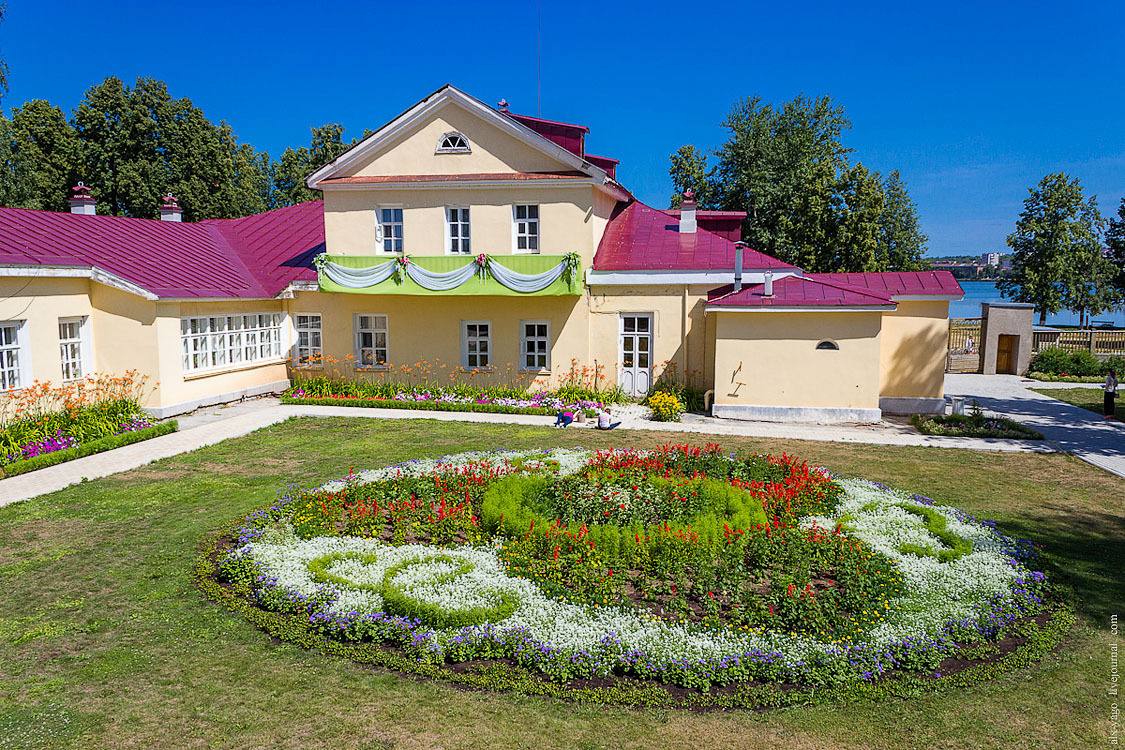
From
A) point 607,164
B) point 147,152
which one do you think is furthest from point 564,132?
point 147,152

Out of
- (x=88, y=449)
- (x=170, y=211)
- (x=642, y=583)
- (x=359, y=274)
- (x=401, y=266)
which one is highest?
(x=170, y=211)

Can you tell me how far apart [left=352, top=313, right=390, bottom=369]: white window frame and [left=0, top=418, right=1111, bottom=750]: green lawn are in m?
11.3

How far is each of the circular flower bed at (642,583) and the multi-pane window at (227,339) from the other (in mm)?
9213

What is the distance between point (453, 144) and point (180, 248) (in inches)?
331

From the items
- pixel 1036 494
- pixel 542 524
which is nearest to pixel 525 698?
pixel 542 524

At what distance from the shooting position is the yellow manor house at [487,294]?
17750 mm

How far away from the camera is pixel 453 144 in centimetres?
2034

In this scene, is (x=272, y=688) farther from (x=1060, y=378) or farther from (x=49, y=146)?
(x=49, y=146)

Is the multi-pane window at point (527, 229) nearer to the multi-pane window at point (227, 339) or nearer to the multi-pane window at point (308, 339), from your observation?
the multi-pane window at point (308, 339)

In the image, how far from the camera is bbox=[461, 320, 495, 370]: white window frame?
2117cm

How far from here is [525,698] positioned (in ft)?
20.2

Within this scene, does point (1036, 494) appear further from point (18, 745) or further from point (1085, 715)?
point (18, 745)

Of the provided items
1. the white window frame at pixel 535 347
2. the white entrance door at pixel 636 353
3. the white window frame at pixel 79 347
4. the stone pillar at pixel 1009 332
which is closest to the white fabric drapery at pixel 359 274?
the white window frame at pixel 535 347

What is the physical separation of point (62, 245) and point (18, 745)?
15192mm
